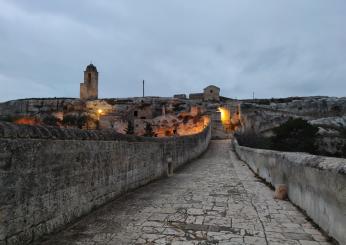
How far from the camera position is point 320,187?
436 centimetres

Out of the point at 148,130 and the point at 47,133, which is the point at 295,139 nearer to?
the point at 148,130

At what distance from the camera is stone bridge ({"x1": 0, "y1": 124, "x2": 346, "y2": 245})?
361 centimetres

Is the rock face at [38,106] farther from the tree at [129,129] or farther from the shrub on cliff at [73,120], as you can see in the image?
the tree at [129,129]

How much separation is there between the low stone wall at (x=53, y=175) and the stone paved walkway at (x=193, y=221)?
29 centimetres

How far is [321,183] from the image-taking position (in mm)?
4309

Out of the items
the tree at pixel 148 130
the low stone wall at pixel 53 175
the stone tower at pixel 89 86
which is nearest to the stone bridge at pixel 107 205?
the low stone wall at pixel 53 175

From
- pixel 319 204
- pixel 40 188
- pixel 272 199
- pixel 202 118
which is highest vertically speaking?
pixel 202 118

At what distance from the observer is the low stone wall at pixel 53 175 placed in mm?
3457

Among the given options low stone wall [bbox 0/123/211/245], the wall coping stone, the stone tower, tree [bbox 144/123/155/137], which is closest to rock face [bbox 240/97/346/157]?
tree [bbox 144/123/155/137]

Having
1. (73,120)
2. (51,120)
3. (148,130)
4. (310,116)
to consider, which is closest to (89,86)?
(73,120)

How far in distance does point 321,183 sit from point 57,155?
3905mm

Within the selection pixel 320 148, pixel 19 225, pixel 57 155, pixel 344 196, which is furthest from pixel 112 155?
pixel 320 148

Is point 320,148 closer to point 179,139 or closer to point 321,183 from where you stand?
point 179,139

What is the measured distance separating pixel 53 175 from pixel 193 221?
7.75ft
